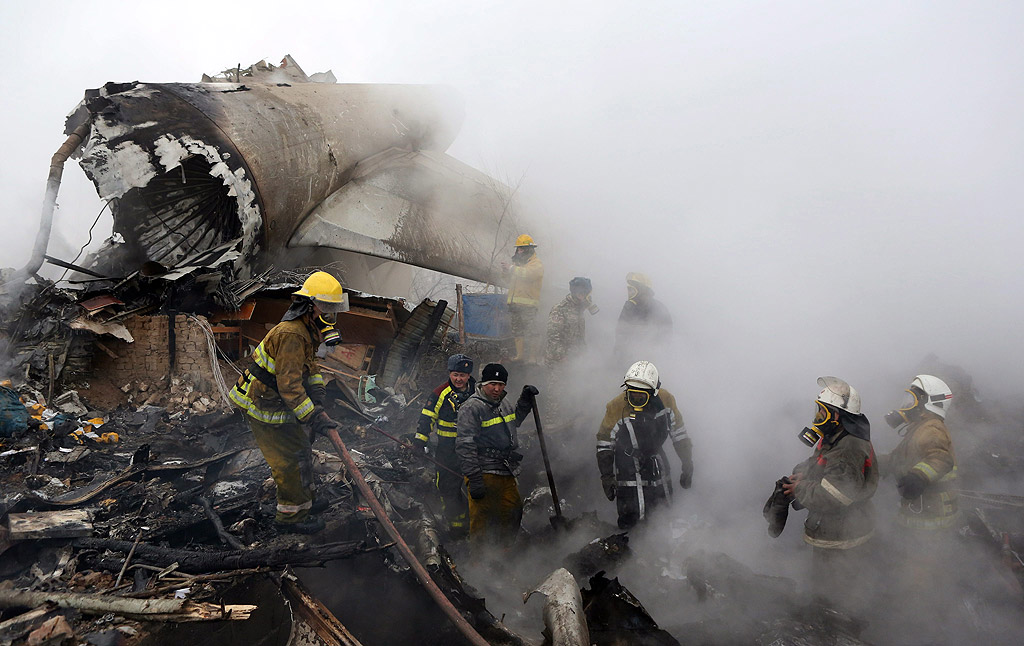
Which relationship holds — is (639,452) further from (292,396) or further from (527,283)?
(527,283)

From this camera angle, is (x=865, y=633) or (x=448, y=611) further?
(x=865, y=633)

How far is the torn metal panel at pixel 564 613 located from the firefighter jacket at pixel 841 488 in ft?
6.38

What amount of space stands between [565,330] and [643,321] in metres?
1.13

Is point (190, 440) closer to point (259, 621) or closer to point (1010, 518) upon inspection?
point (259, 621)

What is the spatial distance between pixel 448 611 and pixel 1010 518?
4.92 m

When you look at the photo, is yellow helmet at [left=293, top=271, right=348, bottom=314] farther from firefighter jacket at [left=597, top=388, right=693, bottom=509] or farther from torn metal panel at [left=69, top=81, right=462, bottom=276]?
torn metal panel at [left=69, top=81, right=462, bottom=276]

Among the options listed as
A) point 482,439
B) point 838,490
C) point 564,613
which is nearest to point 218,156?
point 482,439

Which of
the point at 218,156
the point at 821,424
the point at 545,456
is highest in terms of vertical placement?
the point at 218,156

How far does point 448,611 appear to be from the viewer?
10.5 feet

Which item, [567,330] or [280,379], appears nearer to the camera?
[280,379]

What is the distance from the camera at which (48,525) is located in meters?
3.71

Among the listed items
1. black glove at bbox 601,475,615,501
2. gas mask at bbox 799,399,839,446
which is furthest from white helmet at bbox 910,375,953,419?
black glove at bbox 601,475,615,501

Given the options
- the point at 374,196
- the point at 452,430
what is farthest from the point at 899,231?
the point at 374,196

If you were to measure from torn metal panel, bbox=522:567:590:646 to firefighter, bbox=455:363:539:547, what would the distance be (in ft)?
3.94
